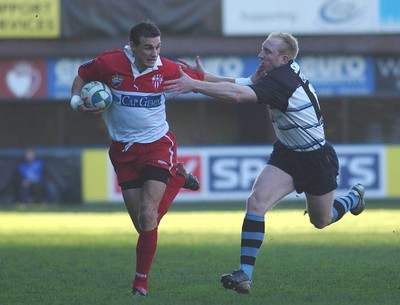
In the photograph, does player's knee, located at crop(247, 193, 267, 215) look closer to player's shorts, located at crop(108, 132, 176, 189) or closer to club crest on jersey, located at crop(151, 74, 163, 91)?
player's shorts, located at crop(108, 132, 176, 189)

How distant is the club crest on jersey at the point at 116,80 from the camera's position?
9148 millimetres

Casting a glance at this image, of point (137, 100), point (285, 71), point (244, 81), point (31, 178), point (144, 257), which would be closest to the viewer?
point (285, 71)

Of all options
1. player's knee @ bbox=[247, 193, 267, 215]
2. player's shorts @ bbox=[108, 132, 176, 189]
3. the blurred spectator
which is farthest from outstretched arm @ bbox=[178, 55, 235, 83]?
the blurred spectator

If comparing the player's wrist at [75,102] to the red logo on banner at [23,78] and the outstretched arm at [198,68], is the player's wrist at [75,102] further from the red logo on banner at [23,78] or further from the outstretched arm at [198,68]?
the red logo on banner at [23,78]

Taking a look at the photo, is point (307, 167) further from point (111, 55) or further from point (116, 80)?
point (111, 55)

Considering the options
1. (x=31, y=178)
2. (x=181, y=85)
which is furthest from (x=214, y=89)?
(x=31, y=178)

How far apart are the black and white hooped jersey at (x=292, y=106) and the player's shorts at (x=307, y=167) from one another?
0.06 metres

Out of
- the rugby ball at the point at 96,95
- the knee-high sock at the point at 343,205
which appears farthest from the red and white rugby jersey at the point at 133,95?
the knee-high sock at the point at 343,205

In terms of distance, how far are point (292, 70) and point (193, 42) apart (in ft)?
50.8

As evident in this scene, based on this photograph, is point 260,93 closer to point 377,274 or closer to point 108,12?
point 377,274

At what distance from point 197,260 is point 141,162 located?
2927 millimetres

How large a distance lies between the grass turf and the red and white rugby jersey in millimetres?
1289

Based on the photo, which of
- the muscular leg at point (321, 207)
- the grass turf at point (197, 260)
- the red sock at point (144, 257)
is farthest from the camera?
the muscular leg at point (321, 207)

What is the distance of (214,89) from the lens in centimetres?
848
